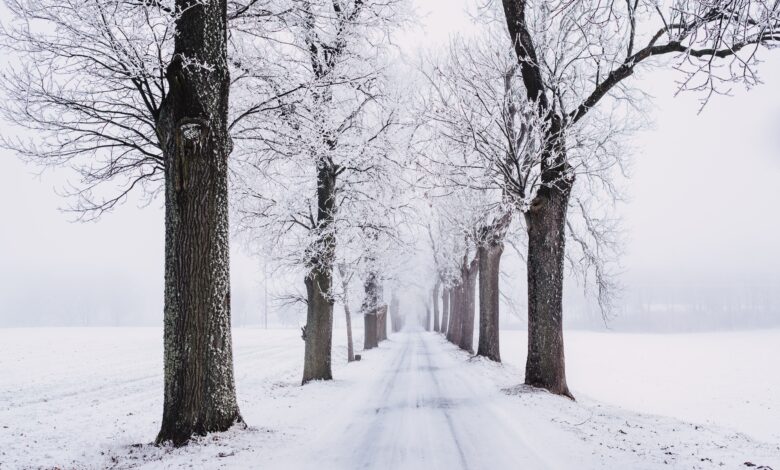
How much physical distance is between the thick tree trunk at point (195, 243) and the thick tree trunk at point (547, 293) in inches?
264

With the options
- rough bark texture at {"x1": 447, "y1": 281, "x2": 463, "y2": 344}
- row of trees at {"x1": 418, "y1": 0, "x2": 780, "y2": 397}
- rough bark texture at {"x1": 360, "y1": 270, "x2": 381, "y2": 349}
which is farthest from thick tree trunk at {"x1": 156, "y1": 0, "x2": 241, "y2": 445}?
rough bark texture at {"x1": 447, "y1": 281, "x2": 463, "y2": 344}

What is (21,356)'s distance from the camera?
27625 millimetres

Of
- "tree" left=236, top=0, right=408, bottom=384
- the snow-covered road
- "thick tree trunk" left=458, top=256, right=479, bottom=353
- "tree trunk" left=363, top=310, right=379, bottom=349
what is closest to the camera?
the snow-covered road

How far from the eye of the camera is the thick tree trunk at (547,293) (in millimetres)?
10297

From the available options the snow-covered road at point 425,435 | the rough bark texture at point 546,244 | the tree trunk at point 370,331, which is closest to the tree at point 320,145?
the rough bark texture at point 546,244

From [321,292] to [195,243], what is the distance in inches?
289

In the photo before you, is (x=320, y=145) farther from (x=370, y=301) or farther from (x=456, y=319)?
(x=456, y=319)

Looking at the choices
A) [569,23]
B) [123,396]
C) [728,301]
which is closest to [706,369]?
[569,23]

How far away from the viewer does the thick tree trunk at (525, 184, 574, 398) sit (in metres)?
10.3

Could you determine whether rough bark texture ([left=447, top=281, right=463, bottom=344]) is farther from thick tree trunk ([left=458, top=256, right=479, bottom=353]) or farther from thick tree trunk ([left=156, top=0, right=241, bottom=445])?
thick tree trunk ([left=156, top=0, right=241, bottom=445])

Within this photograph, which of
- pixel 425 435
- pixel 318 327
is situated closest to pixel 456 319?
pixel 318 327

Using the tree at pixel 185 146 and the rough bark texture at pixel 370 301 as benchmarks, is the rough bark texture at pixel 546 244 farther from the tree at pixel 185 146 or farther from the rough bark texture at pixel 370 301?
the rough bark texture at pixel 370 301

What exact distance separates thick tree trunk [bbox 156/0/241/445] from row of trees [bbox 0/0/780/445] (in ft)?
0.08

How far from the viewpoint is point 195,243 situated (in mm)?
6133
